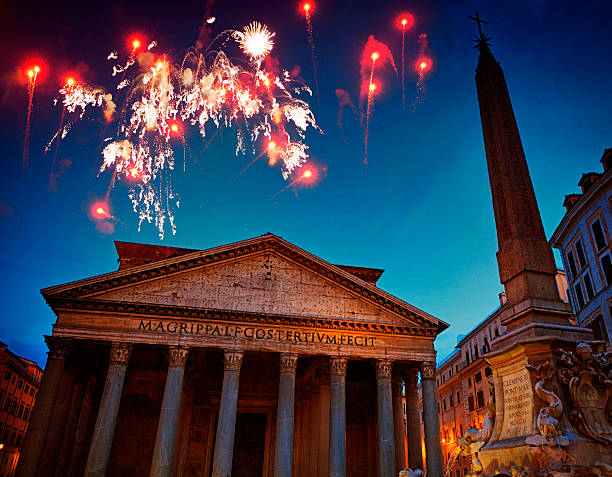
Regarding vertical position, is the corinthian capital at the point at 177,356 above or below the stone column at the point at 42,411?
above

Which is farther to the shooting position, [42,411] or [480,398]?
[480,398]

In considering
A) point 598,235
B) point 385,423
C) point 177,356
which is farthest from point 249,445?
point 598,235

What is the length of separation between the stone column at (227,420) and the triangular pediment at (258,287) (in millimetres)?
2410

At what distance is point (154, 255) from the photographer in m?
28.3

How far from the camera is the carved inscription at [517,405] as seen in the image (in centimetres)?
515

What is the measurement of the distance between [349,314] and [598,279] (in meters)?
14.6

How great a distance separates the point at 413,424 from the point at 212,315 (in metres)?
10.5

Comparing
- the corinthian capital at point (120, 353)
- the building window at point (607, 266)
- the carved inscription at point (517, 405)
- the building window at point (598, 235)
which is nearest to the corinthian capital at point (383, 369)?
the corinthian capital at point (120, 353)

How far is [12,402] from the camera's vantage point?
41.1m

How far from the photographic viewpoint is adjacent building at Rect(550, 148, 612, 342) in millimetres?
22609

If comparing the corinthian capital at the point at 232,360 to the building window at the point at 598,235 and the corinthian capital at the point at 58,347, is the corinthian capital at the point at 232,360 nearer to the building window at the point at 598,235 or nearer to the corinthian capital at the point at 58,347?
the corinthian capital at the point at 58,347

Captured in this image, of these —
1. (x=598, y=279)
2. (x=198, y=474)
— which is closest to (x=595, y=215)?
(x=598, y=279)

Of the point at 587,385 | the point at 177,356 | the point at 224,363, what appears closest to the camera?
the point at 587,385

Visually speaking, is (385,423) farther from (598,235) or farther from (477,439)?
(598,235)
